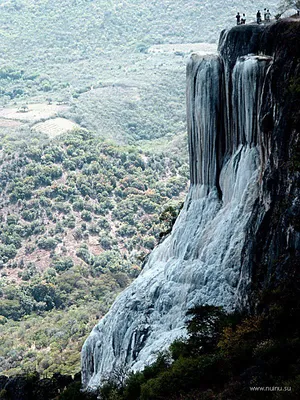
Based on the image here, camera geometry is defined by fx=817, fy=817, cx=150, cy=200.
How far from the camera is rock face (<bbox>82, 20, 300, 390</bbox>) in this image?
26906 millimetres

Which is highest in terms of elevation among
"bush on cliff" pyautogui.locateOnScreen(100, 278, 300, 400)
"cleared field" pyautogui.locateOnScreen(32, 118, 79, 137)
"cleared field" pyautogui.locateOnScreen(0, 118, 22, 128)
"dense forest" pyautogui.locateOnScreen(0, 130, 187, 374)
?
"bush on cliff" pyautogui.locateOnScreen(100, 278, 300, 400)

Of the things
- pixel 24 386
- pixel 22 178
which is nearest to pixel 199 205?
pixel 24 386

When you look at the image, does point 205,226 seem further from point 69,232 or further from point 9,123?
point 9,123

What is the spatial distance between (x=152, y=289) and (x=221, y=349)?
7116 mm

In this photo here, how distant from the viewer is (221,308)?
29078 mm

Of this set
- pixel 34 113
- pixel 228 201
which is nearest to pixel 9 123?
pixel 34 113

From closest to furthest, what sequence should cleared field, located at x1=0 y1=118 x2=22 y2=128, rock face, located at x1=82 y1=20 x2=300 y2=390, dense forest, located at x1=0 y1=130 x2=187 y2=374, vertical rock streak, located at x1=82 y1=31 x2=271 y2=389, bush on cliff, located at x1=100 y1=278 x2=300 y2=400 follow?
bush on cliff, located at x1=100 y1=278 x2=300 y2=400 → rock face, located at x1=82 y1=20 x2=300 y2=390 → vertical rock streak, located at x1=82 y1=31 x2=271 y2=389 → dense forest, located at x1=0 y1=130 x2=187 y2=374 → cleared field, located at x1=0 y1=118 x2=22 y2=128

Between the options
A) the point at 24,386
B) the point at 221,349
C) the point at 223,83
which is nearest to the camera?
the point at 221,349

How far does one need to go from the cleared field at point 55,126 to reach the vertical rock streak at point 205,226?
121823 mm

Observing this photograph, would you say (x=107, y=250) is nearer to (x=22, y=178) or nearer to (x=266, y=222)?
(x=22, y=178)

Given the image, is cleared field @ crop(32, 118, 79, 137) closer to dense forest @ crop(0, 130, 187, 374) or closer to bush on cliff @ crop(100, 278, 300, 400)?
dense forest @ crop(0, 130, 187, 374)

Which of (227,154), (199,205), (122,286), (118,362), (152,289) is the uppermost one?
(227,154)

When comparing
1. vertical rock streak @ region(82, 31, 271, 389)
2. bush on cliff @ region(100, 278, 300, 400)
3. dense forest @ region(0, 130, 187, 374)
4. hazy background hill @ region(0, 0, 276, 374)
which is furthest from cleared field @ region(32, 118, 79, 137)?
bush on cliff @ region(100, 278, 300, 400)

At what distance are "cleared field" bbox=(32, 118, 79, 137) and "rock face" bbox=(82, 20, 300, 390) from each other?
4803 inches
